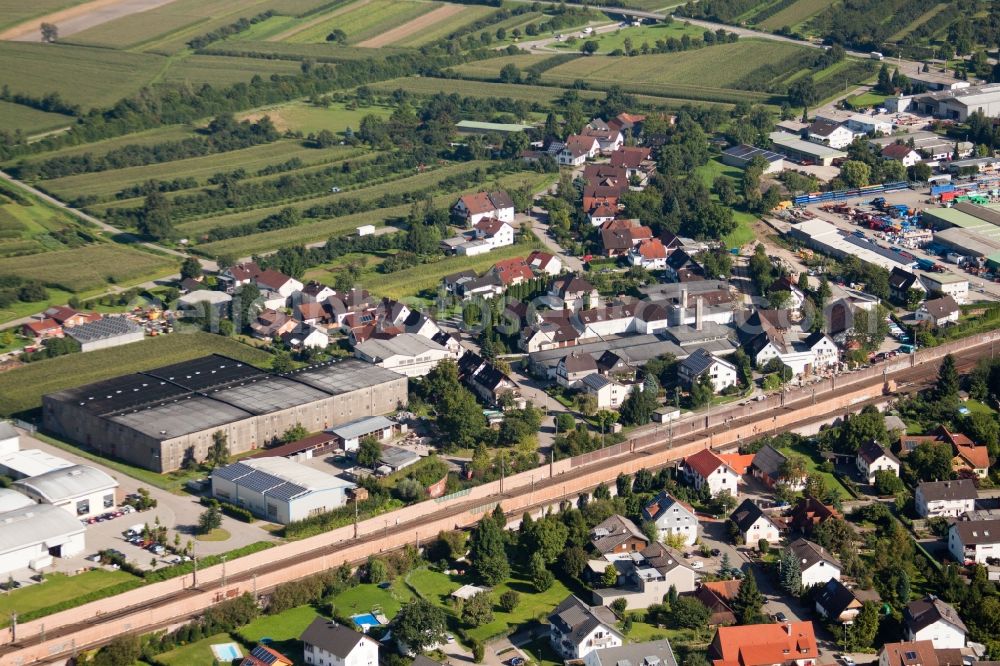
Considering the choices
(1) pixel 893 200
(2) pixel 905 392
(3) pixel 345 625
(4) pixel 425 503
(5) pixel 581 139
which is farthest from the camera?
(5) pixel 581 139

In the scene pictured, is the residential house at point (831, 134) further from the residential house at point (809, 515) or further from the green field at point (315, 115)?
the residential house at point (809, 515)

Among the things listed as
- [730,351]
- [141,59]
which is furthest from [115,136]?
[730,351]

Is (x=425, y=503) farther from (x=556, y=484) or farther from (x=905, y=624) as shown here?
(x=905, y=624)

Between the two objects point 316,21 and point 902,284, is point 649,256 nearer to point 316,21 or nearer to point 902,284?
point 902,284

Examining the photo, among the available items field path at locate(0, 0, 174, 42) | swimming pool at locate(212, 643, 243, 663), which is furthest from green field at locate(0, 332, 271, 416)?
field path at locate(0, 0, 174, 42)

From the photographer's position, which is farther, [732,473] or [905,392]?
[905,392]

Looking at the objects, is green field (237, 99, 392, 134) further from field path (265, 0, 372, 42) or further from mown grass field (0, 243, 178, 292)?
mown grass field (0, 243, 178, 292)

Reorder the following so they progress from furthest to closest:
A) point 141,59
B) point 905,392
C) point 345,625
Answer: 1. point 141,59
2. point 905,392
3. point 345,625
